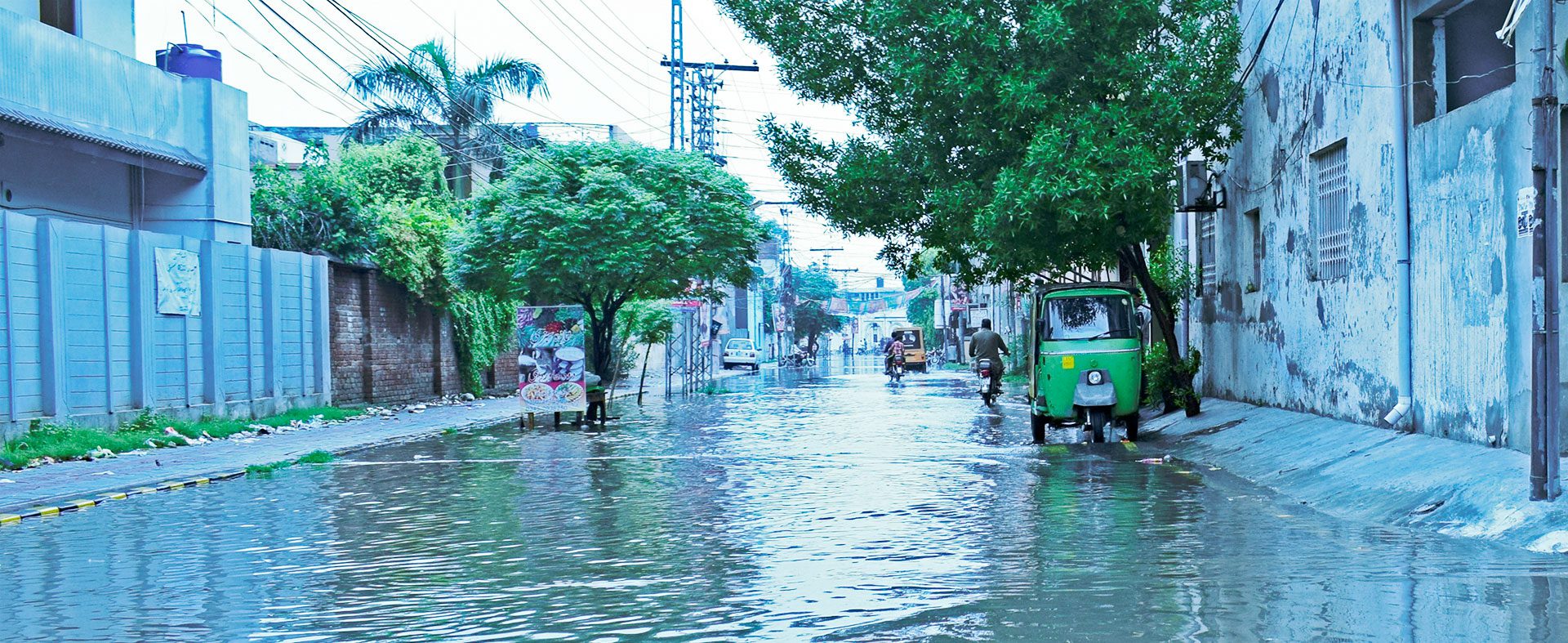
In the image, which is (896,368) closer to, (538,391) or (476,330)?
(476,330)

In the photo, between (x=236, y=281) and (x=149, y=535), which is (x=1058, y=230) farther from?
(x=236, y=281)

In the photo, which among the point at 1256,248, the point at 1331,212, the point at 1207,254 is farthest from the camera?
the point at 1207,254

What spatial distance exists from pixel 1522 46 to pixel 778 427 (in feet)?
47.4

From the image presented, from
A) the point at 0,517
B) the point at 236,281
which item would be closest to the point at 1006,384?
the point at 236,281

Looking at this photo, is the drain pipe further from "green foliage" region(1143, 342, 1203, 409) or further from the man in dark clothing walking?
the man in dark clothing walking

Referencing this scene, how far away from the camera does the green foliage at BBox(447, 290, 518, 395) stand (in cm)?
3606

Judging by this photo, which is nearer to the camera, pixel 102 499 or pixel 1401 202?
pixel 102 499

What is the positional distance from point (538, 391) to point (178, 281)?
595 cm

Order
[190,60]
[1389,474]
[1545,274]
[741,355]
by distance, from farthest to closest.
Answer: [741,355] → [190,60] → [1389,474] → [1545,274]

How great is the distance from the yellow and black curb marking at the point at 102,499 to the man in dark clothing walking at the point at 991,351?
694 inches

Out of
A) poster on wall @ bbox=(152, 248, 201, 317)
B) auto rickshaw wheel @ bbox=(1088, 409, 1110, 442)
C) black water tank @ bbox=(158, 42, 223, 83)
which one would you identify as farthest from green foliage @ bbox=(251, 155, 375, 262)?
auto rickshaw wheel @ bbox=(1088, 409, 1110, 442)

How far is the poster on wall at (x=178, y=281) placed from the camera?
73.8ft

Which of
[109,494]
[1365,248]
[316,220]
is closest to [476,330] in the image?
[316,220]

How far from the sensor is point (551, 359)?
25.2 meters
